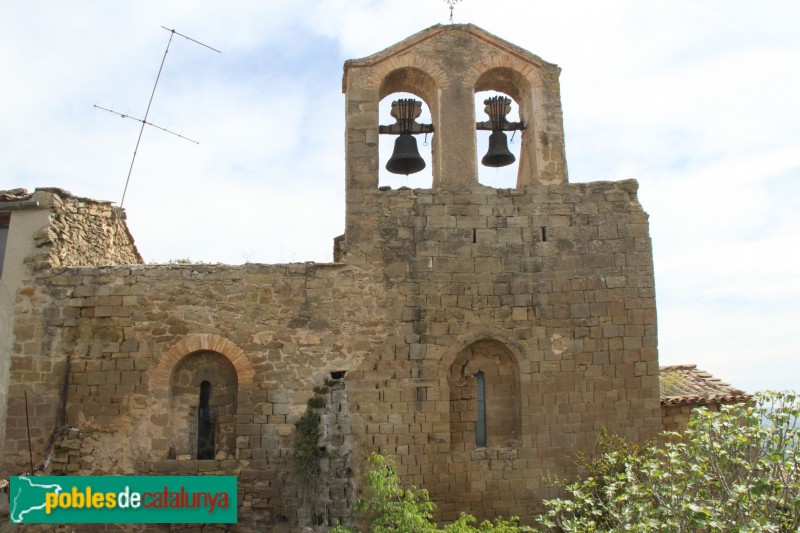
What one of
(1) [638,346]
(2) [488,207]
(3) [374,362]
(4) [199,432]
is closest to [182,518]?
(4) [199,432]

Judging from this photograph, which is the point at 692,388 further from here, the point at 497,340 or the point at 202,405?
the point at 202,405

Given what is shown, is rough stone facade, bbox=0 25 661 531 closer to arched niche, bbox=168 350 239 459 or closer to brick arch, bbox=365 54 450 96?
arched niche, bbox=168 350 239 459

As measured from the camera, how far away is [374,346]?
31.9 feet

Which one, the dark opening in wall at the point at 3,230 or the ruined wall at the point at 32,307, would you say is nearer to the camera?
the ruined wall at the point at 32,307

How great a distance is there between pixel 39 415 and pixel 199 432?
203cm

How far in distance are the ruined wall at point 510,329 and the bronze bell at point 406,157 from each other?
76 centimetres

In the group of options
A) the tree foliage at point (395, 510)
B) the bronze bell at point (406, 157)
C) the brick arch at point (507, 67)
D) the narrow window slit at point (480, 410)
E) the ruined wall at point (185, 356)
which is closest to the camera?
the tree foliage at point (395, 510)

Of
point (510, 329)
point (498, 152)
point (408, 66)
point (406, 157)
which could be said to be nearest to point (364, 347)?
point (510, 329)

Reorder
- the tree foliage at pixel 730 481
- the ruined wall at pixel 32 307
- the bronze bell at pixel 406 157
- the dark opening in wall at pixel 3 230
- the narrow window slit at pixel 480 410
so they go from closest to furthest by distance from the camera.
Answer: the tree foliage at pixel 730 481 < the ruined wall at pixel 32 307 < the narrow window slit at pixel 480 410 < the dark opening in wall at pixel 3 230 < the bronze bell at pixel 406 157

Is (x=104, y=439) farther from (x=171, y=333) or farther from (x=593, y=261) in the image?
(x=593, y=261)

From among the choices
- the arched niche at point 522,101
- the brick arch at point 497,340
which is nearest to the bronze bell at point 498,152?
the arched niche at point 522,101

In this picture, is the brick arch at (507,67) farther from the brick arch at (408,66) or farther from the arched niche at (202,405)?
the arched niche at (202,405)

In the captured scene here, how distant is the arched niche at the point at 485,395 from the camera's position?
983cm

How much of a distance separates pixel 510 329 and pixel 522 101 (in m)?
3.52
